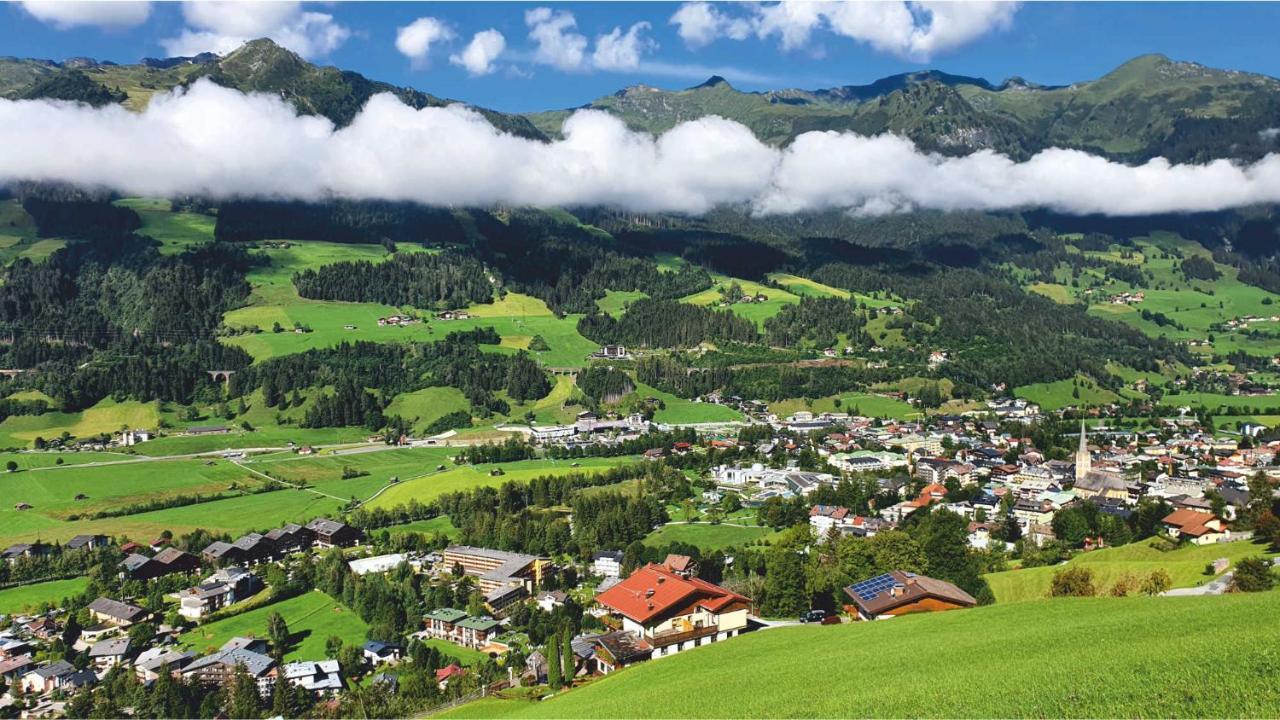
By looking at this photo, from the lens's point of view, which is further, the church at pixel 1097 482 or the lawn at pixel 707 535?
the church at pixel 1097 482

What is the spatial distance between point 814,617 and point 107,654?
3870cm

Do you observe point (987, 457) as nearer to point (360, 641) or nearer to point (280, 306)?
point (360, 641)

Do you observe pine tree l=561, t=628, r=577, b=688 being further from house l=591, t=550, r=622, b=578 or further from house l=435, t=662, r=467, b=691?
house l=591, t=550, r=622, b=578

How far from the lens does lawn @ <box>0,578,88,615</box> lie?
62500 mm

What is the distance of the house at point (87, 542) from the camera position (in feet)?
243

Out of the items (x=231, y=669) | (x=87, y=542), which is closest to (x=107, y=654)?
(x=231, y=669)

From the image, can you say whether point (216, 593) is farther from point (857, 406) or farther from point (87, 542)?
point (857, 406)

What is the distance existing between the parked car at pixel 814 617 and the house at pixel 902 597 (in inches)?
59.9

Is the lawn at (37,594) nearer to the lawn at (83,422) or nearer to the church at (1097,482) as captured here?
the lawn at (83,422)

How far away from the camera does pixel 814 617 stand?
1789 inches

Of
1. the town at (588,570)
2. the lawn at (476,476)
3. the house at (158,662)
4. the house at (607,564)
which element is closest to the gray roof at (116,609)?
the town at (588,570)

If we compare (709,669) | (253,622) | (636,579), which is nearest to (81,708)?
(253,622)

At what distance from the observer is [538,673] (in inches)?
1724

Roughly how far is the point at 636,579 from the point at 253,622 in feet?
89.6
